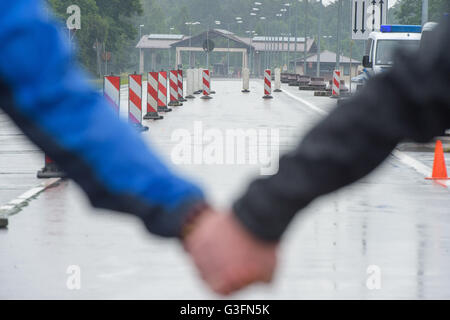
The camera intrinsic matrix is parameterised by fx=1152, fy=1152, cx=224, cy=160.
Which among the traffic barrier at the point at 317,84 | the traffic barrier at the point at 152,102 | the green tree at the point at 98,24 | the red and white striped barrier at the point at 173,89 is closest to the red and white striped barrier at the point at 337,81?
the red and white striped barrier at the point at 173,89

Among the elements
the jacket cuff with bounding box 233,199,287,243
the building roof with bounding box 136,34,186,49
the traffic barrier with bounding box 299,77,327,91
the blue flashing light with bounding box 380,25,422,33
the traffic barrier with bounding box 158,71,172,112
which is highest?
the jacket cuff with bounding box 233,199,287,243

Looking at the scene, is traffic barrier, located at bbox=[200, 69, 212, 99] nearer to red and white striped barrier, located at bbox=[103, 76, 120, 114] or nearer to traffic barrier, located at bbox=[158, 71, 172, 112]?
traffic barrier, located at bbox=[158, 71, 172, 112]

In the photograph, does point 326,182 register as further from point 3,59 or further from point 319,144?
point 3,59

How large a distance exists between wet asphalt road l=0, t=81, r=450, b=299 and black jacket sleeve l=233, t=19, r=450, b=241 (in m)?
3.33

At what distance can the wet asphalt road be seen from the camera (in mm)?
7570

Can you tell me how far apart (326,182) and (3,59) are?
0.42 metres

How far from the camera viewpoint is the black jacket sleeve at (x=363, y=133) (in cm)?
139

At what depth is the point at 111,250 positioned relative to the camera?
30.2ft

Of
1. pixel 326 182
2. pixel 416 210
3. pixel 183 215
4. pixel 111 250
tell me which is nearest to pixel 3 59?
pixel 183 215

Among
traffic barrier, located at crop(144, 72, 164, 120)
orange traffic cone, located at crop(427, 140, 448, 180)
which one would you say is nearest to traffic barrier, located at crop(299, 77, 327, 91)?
traffic barrier, located at crop(144, 72, 164, 120)

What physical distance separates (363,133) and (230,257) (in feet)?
0.73

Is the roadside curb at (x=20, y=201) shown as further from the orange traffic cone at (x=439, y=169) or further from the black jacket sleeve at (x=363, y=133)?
the black jacket sleeve at (x=363, y=133)

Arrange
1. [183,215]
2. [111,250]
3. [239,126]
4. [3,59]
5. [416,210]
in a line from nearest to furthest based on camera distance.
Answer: [3,59]
[183,215]
[111,250]
[416,210]
[239,126]

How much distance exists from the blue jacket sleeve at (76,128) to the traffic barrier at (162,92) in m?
30.4
